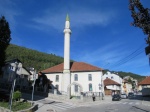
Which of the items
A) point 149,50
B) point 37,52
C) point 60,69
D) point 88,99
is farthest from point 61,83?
point 37,52

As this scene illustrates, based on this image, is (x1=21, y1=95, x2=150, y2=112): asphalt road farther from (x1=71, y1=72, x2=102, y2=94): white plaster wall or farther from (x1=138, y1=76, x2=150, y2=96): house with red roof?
(x1=138, y1=76, x2=150, y2=96): house with red roof

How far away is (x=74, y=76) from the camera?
173 feet

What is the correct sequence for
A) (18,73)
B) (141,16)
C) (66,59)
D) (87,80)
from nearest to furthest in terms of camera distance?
(141,16) < (87,80) < (66,59) < (18,73)

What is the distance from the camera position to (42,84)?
165 feet

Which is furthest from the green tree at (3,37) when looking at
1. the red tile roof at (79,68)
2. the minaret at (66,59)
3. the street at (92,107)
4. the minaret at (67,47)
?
the red tile roof at (79,68)

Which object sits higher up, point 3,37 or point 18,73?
point 3,37

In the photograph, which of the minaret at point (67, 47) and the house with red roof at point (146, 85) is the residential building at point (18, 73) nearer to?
the minaret at point (67, 47)

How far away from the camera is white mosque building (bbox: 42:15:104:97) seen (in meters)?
50.0

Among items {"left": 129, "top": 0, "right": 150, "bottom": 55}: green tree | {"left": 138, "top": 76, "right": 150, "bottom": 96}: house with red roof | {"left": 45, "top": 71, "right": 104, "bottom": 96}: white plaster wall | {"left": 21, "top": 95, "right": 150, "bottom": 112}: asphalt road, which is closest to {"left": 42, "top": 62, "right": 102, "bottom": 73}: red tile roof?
{"left": 45, "top": 71, "right": 104, "bottom": 96}: white plaster wall

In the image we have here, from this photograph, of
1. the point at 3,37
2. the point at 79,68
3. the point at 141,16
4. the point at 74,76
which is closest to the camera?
the point at 141,16

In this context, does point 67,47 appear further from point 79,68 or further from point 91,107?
point 91,107

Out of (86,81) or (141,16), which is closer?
(141,16)

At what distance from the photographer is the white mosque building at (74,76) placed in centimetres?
5003

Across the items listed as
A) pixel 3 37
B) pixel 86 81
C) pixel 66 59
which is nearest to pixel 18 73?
pixel 66 59
